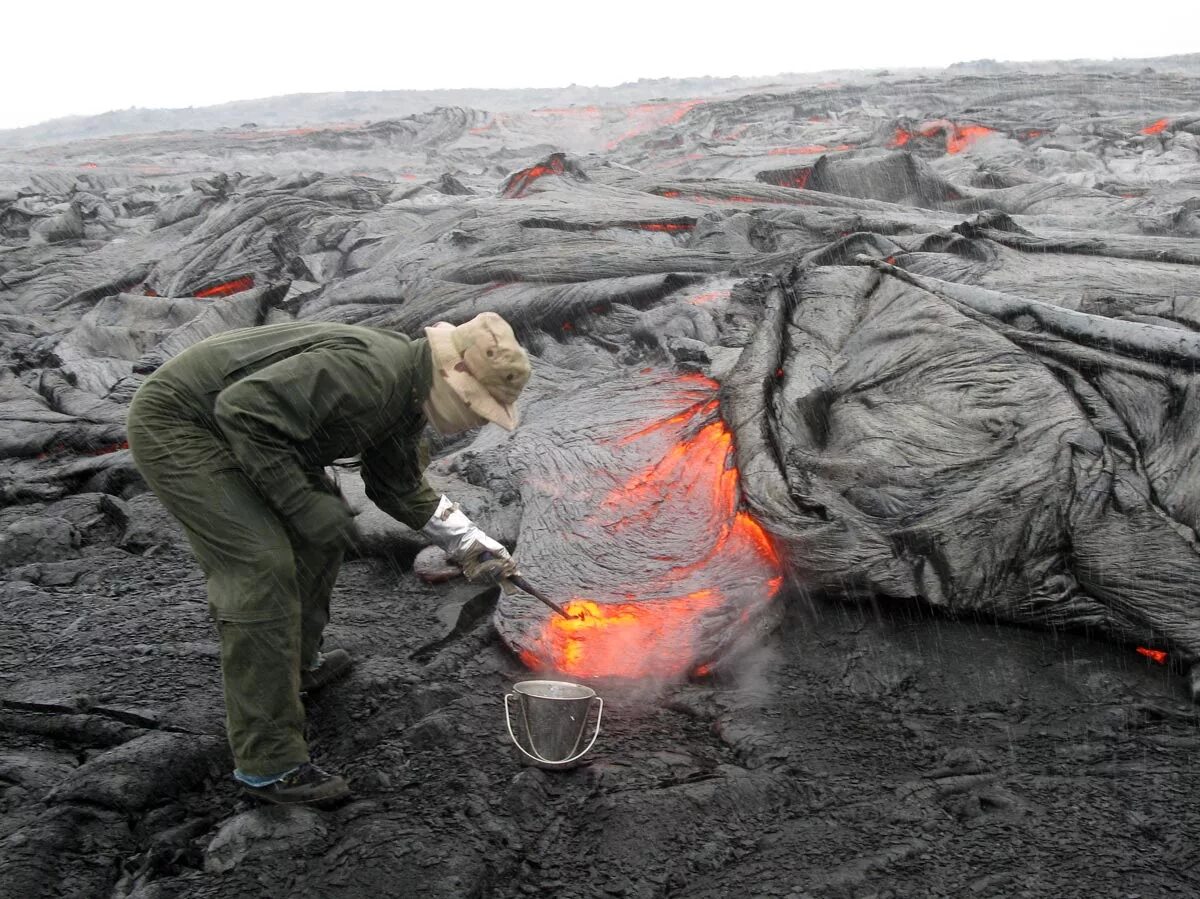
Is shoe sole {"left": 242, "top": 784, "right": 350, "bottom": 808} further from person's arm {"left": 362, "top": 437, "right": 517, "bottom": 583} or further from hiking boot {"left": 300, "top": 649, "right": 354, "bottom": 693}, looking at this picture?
person's arm {"left": 362, "top": 437, "right": 517, "bottom": 583}

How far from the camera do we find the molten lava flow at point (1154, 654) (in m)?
3.19

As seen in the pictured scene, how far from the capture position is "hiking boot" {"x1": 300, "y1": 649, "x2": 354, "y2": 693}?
336cm

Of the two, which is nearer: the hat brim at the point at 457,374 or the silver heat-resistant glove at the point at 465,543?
the hat brim at the point at 457,374

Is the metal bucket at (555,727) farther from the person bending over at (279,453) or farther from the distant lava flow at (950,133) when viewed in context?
the distant lava flow at (950,133)

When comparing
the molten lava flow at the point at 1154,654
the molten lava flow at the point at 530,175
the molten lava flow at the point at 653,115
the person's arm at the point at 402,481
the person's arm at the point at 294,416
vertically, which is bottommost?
the molten lava flow at the point at 1154,654

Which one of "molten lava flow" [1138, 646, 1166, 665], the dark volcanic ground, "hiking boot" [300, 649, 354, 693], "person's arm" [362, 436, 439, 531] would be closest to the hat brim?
"person's arm" [362, 436, 439, 531]

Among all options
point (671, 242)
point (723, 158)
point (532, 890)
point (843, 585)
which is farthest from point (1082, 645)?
point (723, 158)

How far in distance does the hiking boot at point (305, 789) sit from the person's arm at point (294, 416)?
712mm

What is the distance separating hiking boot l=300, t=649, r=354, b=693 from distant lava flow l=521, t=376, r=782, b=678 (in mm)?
659

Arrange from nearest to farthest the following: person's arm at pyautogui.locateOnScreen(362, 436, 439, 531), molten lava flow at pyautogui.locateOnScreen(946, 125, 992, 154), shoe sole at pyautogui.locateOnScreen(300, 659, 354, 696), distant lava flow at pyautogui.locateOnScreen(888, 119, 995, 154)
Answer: person's arm at pyautogui.locateOnScreen(362, 436, 439, 531) → shoe sole at pyautogui.locateOnScreen(300, 659, 354, 696) → distant lava flow at pyautogui.locateOnScreen(888, 119, 995, 154) → molten lava flow at pyautogui.locateOnScreen(946, 125, 992, 154)

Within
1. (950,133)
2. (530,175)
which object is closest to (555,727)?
(530,175)

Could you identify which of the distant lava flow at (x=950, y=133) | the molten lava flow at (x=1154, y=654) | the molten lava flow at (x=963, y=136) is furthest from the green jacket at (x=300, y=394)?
the molten lava flow at (x=963, y=136)

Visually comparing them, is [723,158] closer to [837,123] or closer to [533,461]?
[837,123]

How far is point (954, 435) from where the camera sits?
3.74 m
